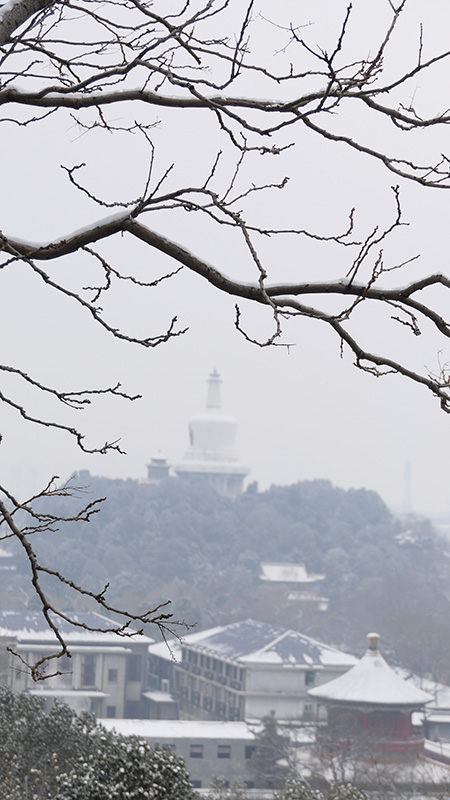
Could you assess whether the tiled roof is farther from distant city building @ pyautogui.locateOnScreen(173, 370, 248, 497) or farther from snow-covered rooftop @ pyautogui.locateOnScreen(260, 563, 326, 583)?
distant city building @ pyautogui.locateOnScreen(173, 370, 248, 497)

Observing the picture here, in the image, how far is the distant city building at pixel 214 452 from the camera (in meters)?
49.5

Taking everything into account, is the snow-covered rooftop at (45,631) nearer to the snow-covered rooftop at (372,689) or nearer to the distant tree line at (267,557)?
the distant tree line at (267,557)

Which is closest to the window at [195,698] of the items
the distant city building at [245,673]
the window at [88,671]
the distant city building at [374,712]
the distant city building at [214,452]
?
the distant city building at [245,673]

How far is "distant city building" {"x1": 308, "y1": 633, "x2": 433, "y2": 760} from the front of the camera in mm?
14430

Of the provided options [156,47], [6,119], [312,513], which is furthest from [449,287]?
[312,513]

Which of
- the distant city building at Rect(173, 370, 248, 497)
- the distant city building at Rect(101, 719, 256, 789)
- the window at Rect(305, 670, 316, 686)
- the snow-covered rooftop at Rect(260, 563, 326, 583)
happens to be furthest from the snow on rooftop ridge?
the distant city building at Rect(173, 370, 248, 497)

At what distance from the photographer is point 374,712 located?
14789 mm

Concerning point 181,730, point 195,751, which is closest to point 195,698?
point 181,730

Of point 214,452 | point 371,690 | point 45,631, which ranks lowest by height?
point 371,690

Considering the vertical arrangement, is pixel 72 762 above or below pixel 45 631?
below

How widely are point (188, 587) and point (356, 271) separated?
31571mm

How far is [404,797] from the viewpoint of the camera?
40.8 feet

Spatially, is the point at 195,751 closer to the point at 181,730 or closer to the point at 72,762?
the point at 181,730

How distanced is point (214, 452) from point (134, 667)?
29.4 meters
